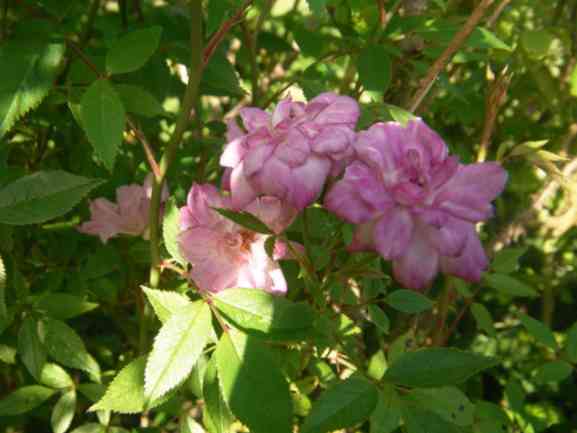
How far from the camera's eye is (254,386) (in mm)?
685

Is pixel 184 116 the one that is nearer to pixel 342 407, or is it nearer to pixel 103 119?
pixel 103 119

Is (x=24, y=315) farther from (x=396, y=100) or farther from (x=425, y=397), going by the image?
(x=396, y=100)

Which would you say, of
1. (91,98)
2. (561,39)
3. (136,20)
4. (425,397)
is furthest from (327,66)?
(425,397)

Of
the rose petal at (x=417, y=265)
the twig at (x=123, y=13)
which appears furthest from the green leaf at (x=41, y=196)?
the twig at (x=123, y=13)

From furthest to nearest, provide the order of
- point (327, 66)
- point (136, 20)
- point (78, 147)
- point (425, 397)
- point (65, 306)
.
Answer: point (327, 66) → point (136, 20) → point (78, 147) → point (65, 306) → point (425, 397)

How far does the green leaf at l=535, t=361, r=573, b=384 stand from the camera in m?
1.36

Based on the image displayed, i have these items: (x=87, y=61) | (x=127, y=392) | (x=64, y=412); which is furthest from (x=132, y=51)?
(x=64, y=412)

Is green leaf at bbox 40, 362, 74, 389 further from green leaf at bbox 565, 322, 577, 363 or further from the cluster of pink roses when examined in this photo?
green leaf at bbox 565, 322, 577, 363

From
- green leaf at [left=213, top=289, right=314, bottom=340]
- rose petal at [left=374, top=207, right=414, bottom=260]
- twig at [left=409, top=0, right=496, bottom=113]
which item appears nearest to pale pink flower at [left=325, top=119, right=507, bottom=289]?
rose petal at [left=374, top=207, right=414, bottom=260]

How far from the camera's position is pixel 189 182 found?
4.35ft

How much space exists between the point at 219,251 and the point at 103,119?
21cm

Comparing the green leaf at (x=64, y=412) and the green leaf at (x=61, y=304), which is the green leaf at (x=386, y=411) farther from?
the green leaf at (x=64, y=412)

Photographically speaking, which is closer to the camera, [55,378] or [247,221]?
[247,221]

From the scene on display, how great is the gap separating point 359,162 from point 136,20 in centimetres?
83
